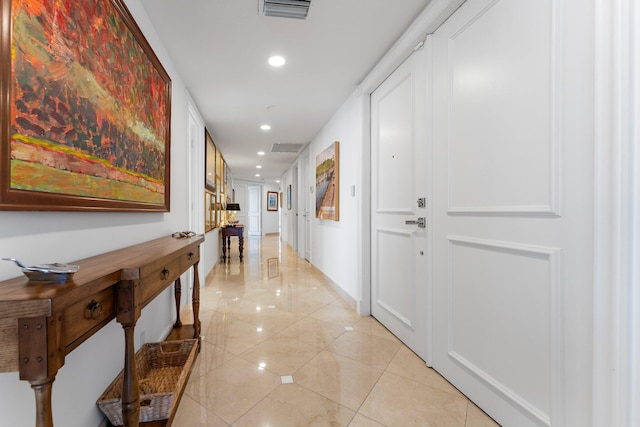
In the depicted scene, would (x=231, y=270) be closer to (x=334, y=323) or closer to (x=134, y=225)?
(x=334, y=323)

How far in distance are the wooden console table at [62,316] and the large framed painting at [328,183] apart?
3036mm

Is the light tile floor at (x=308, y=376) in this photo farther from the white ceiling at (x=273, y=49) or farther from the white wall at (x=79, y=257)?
the white ceiling at (x=273, y=49)

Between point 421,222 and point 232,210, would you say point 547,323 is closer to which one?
point 421,222

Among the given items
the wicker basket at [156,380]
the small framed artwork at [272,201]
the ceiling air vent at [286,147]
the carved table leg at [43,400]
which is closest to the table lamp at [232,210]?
the ceiling air vent at [286,147]

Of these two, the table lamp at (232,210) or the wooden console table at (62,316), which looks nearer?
the wooden console table at (62,316)

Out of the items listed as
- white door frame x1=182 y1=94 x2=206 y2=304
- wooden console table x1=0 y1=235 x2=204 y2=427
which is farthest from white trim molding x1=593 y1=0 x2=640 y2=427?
white door frame x1=182 y1=94 x2=206 y2=304

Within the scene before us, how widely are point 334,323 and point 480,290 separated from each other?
5.30 ft

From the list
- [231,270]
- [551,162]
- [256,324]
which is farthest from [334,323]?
[231,270]

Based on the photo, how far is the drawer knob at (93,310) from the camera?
0.89m

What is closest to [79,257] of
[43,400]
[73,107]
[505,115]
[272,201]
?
[73,107]

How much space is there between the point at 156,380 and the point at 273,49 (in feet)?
8.54

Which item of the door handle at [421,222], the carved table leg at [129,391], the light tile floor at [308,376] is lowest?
the light tile floor at [308,376]

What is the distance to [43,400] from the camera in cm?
72

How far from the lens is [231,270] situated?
18.1 ft
